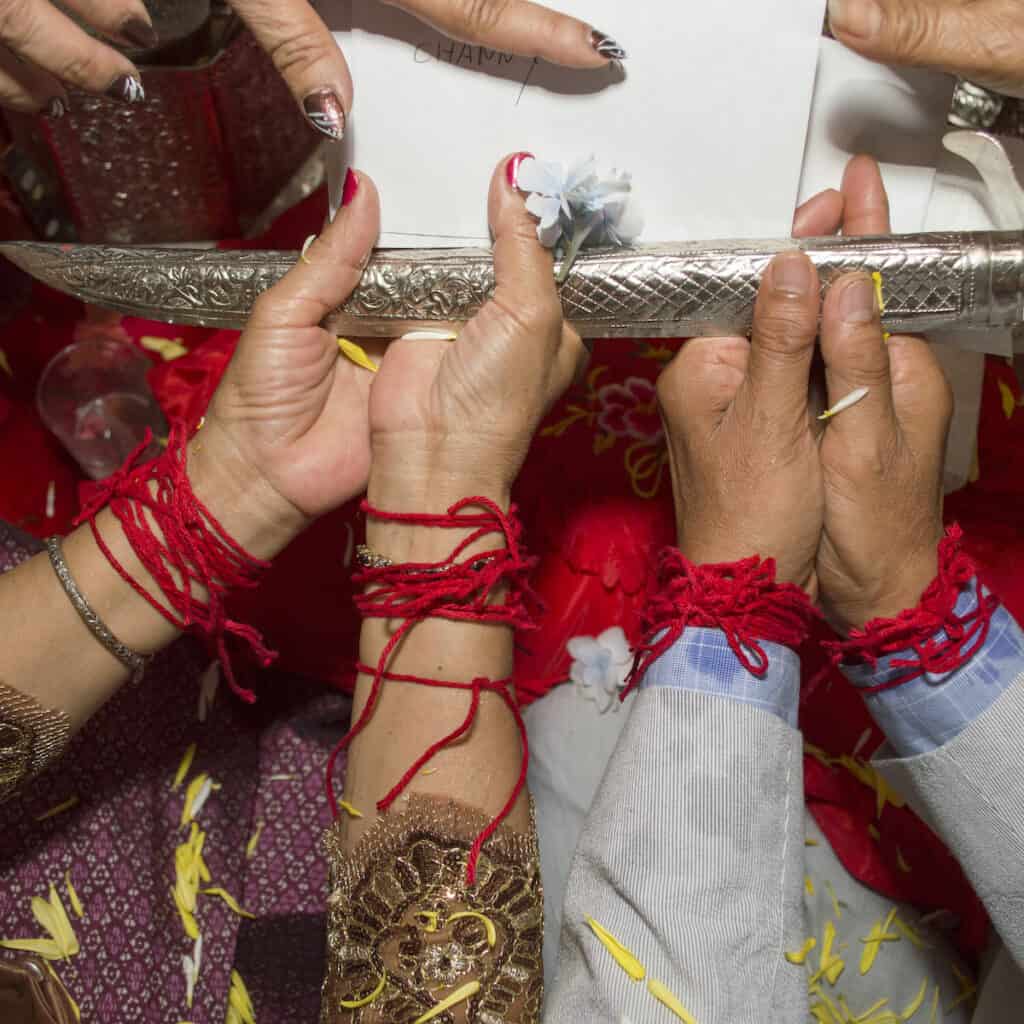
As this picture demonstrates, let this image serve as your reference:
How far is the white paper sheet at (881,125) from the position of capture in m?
0.89

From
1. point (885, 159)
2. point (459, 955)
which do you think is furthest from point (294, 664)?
point (885, 159)

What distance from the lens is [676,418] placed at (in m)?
0.95

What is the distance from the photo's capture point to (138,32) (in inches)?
35.8

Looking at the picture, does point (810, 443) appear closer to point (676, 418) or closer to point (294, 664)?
point (676, 418)

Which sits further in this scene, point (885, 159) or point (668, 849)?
point (885, 159)

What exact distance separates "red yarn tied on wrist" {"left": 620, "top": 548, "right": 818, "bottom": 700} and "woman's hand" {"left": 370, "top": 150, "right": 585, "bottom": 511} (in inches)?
7.6

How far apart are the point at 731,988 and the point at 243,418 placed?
661mm

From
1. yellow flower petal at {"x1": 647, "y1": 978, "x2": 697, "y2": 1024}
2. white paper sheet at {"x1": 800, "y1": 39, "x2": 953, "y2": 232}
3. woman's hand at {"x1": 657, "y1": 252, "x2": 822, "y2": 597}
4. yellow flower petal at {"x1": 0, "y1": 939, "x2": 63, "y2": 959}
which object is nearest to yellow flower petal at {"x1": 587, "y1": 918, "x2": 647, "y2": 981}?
yellow flower petal at {"x1": 647, "y1": 978, "x2": 697, "y2": 1024}

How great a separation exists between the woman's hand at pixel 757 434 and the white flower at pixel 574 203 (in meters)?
0.14

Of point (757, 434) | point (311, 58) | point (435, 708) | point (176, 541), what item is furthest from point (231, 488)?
point (757, 434)

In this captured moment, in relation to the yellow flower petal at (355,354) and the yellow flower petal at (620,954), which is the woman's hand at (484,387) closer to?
the yellow flower petal at (355,354)

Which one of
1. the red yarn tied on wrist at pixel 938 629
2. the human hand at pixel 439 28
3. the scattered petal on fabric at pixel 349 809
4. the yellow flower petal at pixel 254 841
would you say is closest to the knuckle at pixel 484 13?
the human hand at pixel 439 28

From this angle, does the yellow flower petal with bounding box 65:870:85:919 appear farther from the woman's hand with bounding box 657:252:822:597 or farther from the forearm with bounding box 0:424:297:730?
the woman's hand with bounding box 657:252:822:597

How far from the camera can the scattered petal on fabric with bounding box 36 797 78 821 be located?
1.05 meters
